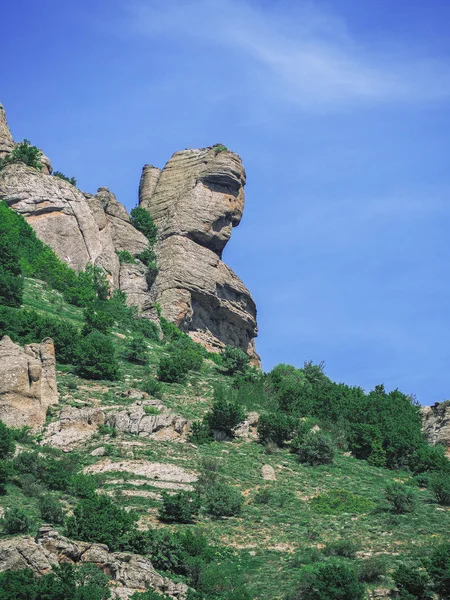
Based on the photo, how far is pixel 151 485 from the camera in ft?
167

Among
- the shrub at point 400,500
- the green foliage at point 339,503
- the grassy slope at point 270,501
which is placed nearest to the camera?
the grassy slope at point 270,501

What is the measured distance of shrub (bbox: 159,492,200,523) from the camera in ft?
154

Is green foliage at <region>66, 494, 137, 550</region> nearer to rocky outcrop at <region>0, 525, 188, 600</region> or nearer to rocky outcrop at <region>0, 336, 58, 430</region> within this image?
rocky outcrop at <region>0, 525, 188, 600</region>

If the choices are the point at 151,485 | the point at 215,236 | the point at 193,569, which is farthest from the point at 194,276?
the point at 193,569

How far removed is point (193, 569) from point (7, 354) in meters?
19.4

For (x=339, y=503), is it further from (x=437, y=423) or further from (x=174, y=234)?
(x=174, y=234)

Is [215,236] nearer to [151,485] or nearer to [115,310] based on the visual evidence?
[115,310]

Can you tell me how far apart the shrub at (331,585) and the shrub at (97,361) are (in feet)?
88.4

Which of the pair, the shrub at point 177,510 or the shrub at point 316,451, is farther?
the shrub at point 316,451

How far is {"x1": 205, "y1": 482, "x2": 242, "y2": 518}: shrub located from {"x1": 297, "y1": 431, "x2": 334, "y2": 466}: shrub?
10101 mm

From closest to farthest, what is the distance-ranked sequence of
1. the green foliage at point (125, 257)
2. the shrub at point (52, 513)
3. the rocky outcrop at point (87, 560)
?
the rocky outcrop at point (87, 560) → the shrub at point (52, 513) → the green foliage at point (125, 257)

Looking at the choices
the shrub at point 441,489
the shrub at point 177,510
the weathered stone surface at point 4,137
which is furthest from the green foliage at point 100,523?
the weathered stone surface at point 4,137

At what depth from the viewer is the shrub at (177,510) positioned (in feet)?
154

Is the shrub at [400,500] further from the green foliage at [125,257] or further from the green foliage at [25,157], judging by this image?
the green foliage at [25,157]
